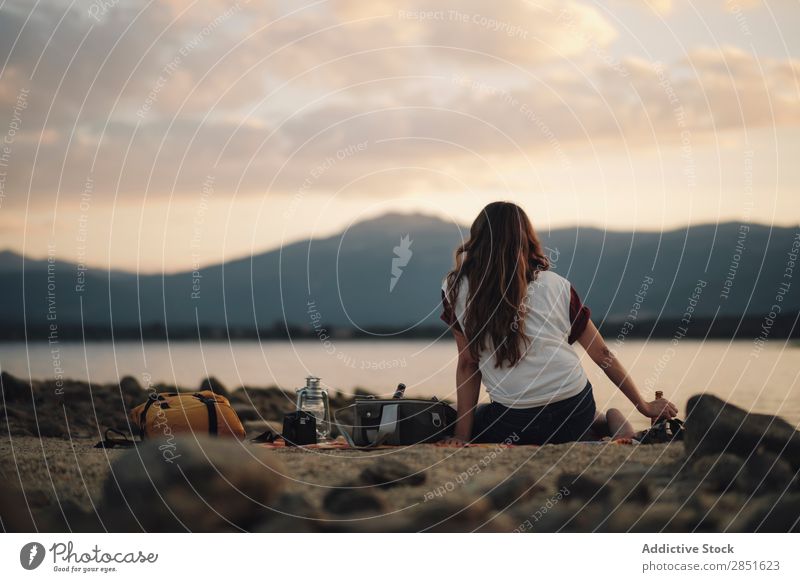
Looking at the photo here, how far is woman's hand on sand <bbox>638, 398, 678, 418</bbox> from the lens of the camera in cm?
781

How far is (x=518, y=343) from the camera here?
7.48 m

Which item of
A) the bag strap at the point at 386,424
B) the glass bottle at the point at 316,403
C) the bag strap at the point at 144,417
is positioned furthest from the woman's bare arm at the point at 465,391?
the bag strap at the point at 144,417

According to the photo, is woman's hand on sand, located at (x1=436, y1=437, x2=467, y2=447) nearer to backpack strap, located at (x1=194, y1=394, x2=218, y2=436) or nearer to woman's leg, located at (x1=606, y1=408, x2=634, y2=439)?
woman's leg, located at (x1=606, y1=408, x2=634, y2=439)

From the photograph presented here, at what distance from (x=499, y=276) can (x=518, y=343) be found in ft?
1.75

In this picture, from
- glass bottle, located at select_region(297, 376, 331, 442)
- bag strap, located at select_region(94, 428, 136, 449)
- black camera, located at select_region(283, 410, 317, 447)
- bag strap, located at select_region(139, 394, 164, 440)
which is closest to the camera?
bag strap, located at select_region(139, 394, 164, 440)

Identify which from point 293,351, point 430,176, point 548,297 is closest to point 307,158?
point 430,176

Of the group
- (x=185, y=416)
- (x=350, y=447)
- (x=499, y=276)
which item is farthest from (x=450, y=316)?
(x=185, y=416)

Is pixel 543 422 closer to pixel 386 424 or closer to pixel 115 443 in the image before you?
pixel 386 424

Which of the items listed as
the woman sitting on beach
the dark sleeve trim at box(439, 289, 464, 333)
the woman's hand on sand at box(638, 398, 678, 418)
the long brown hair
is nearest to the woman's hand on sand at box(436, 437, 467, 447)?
the woman sitting on beach

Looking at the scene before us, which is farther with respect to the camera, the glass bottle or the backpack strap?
the glass bottle

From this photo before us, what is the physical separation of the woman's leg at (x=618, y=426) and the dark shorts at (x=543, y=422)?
0.23m

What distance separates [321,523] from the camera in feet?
20.3

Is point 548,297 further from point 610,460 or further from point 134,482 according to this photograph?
point 134,482

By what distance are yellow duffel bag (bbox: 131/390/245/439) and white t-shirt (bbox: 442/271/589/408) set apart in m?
2.13
